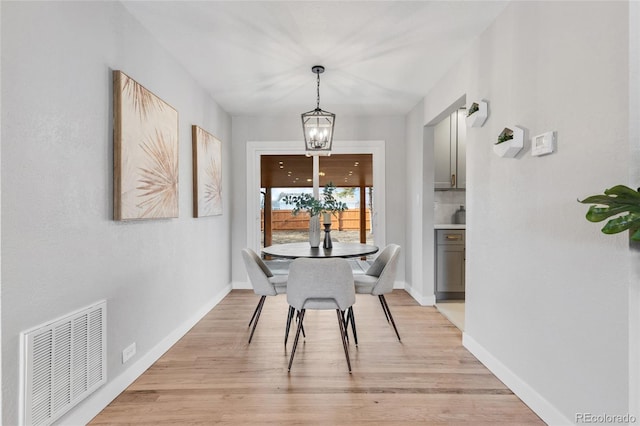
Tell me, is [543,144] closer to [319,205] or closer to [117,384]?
[319,205]

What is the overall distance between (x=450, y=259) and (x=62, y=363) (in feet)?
12.3

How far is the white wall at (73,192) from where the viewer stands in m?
1.42

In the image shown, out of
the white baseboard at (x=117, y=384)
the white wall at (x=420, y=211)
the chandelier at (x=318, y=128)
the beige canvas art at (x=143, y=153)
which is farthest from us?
the white wall at (x=420, y=211)

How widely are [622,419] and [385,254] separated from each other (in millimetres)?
2086

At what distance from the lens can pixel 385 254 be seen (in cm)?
337

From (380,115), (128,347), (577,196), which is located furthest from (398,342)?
(380,115)

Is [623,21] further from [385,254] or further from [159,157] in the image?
[159,157]

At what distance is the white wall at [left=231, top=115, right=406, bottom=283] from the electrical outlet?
8.43 ft

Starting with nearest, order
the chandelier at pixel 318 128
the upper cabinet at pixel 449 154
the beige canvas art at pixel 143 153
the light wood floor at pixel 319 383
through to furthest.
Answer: the light wood floor at pixel 319 383, the beige canvas art at pixel 143 153, the chandelier at pixel 318 128, the upper cabinet at pixel 449 154

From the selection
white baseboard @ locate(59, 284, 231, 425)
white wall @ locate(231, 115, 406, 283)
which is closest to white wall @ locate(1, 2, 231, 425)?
white baseboard @ locate(59, 284, 231, 425)

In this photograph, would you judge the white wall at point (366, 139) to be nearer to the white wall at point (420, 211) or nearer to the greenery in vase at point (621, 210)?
the white wall at point (420, 211)

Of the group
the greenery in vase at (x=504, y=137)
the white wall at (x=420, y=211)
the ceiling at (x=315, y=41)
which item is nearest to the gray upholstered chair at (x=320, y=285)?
the greenery in vase at (x=504, y=137)

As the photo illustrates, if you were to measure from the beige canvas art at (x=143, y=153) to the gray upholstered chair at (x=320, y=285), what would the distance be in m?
1.11

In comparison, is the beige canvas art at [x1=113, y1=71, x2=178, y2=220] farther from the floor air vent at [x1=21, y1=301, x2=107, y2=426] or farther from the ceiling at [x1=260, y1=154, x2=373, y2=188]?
the ceiling at [x1=260, y1=154, x2=373, y2=188]
